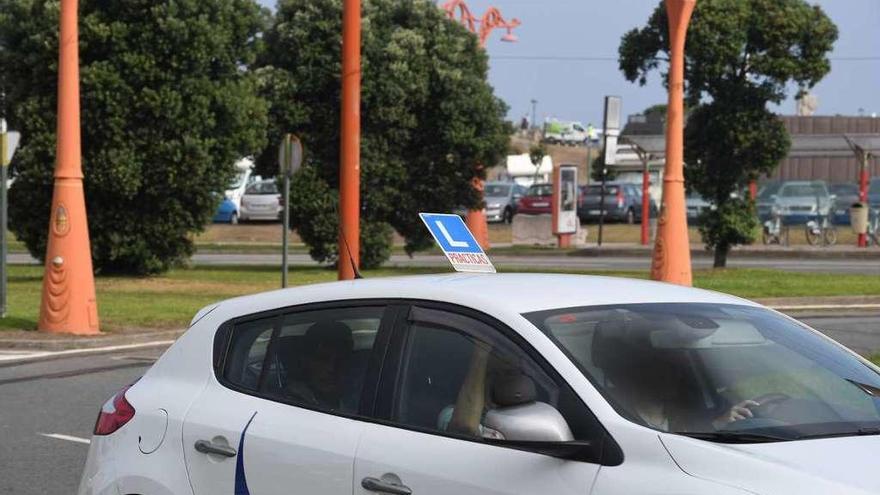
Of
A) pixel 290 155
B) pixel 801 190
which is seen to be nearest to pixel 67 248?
pixel 290 155

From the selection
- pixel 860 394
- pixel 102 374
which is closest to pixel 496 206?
pixel 102 374

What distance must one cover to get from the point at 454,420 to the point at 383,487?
1.04 feet

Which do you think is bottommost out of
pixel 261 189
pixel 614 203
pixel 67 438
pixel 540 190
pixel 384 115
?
pixel 67 438

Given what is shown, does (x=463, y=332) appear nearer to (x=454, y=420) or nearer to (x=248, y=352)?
(x=454, y=420)

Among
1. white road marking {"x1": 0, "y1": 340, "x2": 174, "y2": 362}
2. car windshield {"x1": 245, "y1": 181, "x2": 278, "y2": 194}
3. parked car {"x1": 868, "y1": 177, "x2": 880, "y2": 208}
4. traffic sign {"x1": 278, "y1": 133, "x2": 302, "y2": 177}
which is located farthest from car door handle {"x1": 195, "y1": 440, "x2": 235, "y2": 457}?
car windshield {"x1": 245, "y1": 181, "x2": 278, "y2": 194}

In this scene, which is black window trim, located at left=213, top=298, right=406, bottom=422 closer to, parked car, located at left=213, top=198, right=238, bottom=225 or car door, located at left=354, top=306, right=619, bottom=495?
car door, located at left=354, top=306, right=619, bottom=495

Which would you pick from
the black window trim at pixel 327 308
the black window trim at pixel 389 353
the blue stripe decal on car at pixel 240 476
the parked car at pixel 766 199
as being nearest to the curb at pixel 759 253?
the parked car at pixel 766 199

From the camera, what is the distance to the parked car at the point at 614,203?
53.2m

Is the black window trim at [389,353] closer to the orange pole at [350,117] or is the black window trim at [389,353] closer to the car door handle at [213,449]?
the car door handle at [213,449]

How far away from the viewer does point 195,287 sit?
974 inches

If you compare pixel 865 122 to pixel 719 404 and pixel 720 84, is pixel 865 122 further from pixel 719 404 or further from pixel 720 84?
pixel 719 404

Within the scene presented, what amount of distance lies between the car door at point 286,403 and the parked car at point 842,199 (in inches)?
1670

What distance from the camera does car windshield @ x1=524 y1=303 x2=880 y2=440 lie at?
4418 millimetres

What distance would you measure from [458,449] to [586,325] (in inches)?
22.7
